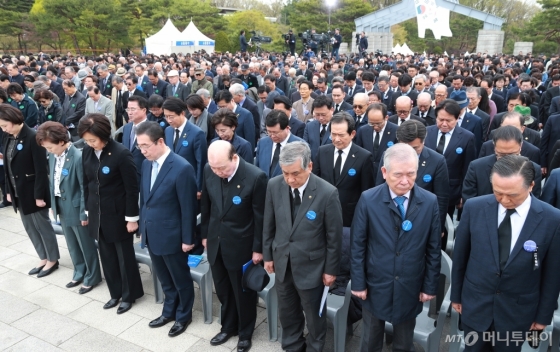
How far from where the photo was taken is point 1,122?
169 inches

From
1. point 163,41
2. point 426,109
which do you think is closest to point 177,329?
point 426,109

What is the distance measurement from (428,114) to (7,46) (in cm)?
3845

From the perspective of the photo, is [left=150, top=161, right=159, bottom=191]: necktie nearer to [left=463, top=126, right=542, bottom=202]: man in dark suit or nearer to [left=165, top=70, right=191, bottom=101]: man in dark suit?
[left=463, top=126, right=542, bottom=202]: man in dark suit

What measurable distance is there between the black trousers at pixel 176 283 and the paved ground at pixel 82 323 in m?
0.15

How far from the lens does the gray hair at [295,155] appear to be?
104 inches

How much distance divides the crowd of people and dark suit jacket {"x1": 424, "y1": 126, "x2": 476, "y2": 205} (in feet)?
0.05

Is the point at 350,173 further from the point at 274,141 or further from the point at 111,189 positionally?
the point at 111,189

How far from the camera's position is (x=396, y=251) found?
255cm

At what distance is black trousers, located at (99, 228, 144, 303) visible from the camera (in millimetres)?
3861

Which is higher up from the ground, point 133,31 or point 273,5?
point 273,5

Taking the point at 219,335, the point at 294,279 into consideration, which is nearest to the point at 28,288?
the point at 219,335

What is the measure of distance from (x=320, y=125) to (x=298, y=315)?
2334 mm

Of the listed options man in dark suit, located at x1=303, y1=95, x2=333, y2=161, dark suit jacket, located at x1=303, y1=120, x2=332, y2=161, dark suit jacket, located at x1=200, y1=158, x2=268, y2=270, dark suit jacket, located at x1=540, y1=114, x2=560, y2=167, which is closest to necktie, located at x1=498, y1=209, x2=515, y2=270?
dark suit jacket, located at x1=200, y1=158, x2=268, y2=270

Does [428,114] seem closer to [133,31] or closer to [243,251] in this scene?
[243,251]
